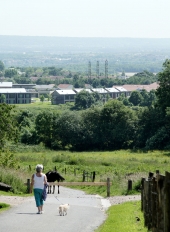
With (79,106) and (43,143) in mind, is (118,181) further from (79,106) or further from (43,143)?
(79,106)

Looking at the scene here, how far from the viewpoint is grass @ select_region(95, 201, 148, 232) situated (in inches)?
701

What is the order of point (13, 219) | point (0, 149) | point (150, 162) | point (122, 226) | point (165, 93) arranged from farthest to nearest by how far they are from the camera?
point (165, 93), point (150, 162), point (0, 149), point (13, 219), point (122, 226)

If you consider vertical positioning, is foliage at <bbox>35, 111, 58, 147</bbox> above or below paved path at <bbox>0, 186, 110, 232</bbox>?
below

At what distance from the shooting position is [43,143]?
93.5m

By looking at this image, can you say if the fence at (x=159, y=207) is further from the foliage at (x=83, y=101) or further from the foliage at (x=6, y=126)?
the foliage at (x=83, y=101)

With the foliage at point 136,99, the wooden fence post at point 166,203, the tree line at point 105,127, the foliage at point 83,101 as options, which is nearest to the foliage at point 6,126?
the wooden fence post at point 166,203

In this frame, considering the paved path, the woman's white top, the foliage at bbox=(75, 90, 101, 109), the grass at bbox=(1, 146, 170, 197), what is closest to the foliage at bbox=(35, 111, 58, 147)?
the grass at bbox=(1, 146, 170, 197)

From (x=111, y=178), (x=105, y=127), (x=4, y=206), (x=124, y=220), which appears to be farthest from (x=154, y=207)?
(x=105, y=127)

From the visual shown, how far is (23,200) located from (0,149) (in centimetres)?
1762

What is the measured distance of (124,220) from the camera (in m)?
19.8

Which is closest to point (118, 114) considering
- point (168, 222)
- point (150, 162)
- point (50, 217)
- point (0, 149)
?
point (150, 162)

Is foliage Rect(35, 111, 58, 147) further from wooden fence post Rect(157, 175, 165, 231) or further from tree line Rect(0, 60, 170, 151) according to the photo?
wooden fence post Rect(157, 175, 165, 231)

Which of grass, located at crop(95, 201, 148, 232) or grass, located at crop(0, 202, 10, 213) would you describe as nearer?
grass, located at crop(95, 201, 148, 232)

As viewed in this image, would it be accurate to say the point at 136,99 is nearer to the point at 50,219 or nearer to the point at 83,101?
the point at 83,101
